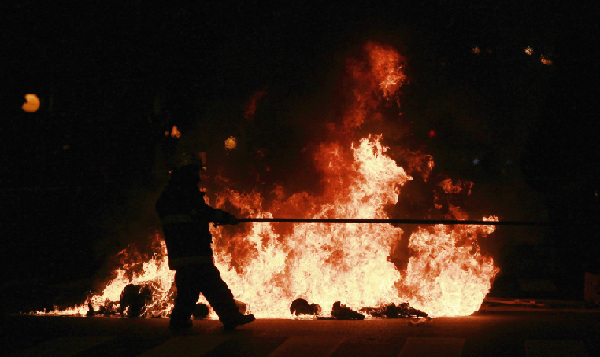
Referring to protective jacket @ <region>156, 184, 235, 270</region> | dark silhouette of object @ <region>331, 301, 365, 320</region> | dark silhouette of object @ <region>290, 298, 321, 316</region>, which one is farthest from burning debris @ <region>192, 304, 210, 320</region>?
dark silhouette of object @ <region>331, 301, 365, 320</region>

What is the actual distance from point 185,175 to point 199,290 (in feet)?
4.37

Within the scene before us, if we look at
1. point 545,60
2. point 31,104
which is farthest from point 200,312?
point 545,60

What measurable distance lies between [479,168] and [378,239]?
5.41 m

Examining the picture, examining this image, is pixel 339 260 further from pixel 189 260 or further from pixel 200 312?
pixel 189 260

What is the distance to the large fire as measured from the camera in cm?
917

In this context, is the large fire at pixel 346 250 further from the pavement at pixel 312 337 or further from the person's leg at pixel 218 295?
the person's leg at pixel 218 295

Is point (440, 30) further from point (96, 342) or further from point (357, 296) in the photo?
point (96, 342)

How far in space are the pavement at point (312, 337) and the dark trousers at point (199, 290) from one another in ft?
0.72

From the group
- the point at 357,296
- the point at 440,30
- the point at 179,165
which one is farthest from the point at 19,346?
the point at 440,30

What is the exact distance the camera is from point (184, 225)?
23.1 feet

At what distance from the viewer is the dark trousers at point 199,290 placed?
22.9 feet

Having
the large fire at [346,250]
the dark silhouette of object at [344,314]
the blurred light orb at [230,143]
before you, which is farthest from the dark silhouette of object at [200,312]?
the blurred light orb at [230,143]

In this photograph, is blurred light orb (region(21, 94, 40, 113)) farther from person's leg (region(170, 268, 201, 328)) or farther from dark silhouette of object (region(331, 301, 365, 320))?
dark silhouette of object (region(331, 301, 365, 320))

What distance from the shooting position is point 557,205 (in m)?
14.2
